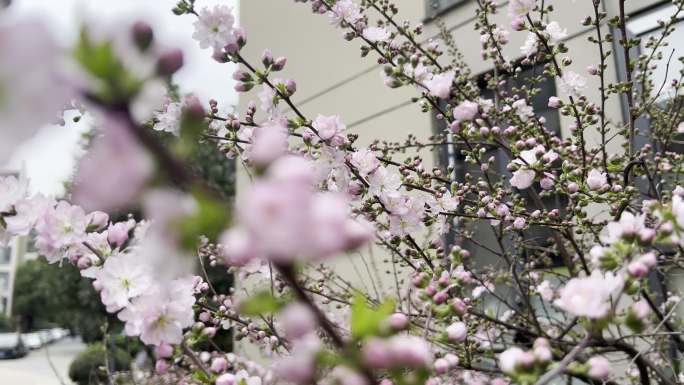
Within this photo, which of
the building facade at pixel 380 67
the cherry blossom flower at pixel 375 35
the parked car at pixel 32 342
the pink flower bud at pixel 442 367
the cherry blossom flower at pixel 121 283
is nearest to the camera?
the pink flower bud at pixel 442 367

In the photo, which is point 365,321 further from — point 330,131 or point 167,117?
point 167,117

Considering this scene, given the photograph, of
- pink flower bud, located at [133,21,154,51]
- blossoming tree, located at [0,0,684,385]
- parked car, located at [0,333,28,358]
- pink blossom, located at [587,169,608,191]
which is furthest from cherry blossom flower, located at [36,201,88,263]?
parked car, located at [0,333,28,358]

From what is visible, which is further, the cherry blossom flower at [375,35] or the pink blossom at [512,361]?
the cherry blossom flower at [375,35]

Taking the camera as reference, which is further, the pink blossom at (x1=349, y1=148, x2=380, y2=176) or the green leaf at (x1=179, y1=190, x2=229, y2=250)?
the pink blossom at (x1=349, y1=148, x2=380, y2=176)

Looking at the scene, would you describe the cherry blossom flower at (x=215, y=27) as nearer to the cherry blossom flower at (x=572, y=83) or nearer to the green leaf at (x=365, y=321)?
the green leaf at (x=365, y=321)

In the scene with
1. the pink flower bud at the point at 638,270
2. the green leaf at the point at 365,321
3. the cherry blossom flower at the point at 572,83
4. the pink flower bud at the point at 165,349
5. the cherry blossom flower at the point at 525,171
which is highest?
the cherry blossom flower at the point at 572,83

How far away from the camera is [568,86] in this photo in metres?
1.94

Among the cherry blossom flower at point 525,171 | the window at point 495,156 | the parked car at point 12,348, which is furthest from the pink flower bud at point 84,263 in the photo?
the parked car at point 12,348

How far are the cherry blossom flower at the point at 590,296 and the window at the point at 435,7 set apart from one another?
159 inches

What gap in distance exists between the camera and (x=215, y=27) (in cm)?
132

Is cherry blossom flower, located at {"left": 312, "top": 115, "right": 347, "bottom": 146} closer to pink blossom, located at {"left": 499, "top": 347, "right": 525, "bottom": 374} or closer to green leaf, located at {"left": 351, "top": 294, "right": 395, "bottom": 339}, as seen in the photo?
pink blossom, located at {"left": 499, "top": 347, "right": 525, "bottom": 374}

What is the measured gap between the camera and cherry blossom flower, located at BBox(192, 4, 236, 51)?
1282 millimetres

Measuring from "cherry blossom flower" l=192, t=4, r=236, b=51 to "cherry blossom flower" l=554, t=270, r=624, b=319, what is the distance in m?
0.97

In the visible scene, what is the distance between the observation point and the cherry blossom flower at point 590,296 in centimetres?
70
